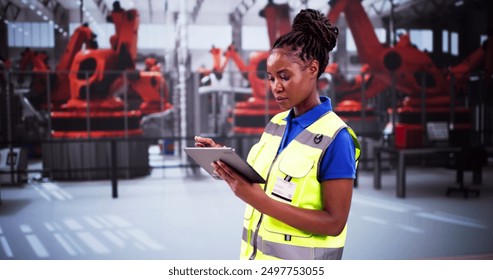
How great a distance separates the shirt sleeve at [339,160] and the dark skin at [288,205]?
0.05 feet

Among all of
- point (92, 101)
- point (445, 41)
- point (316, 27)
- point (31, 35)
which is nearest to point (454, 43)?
point (445, 41)

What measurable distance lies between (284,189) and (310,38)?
0.39 metres

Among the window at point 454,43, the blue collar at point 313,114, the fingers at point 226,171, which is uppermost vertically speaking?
the window at point 454,43

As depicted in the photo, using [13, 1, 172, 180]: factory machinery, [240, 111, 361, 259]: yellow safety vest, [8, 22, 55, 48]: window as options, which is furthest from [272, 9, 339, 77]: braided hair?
[8, 22, 55, 48]: window

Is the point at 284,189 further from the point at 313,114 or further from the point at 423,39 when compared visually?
the point at 423,39

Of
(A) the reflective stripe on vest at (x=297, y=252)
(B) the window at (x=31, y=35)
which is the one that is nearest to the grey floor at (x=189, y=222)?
(A) the reflective stripe on vest at (x=297, y=252)

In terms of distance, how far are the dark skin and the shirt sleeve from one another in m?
0.02

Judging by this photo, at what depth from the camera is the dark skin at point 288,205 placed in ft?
3.39

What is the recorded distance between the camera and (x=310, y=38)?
1088 millimetres

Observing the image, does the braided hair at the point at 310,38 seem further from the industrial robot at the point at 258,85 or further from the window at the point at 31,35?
the window at the point at 31,35

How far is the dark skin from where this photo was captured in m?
A: 1.03

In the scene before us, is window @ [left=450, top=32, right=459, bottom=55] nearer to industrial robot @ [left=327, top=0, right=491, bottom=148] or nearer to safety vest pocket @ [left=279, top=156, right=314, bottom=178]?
industrial robot @ [left=327, top=0, right=491, bottom=148]

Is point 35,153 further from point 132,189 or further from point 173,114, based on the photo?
point 132,189

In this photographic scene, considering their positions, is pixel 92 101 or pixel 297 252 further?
pixel 92 101
